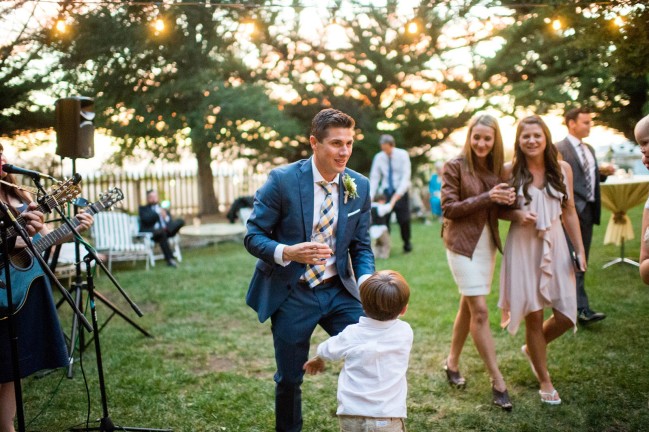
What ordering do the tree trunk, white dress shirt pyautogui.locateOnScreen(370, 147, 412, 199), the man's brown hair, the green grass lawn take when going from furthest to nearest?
the tree trunk, white dress shirt pyautogui.locateOnScreen(370, 147, 412, 199), the green grass lawn, the man's brown hair

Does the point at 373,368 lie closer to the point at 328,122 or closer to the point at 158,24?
the point at 328,122

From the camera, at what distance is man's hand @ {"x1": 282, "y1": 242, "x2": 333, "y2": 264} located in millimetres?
2750

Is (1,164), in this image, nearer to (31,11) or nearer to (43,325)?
(43,325)

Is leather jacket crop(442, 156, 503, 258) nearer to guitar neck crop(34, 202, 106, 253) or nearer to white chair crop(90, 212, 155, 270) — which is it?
guitar neck crop(34, 202, 106, 253)

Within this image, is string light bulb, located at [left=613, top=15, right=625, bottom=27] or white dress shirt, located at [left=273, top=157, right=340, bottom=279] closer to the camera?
white dress shirt, located at [left=273, top=157, right=340, bottom=279]

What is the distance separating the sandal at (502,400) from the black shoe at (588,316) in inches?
81.8

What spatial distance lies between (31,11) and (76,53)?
2945 mm

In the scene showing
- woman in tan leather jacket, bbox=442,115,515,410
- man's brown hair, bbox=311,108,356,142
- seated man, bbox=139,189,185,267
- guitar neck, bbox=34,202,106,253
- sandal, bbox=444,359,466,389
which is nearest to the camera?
man's brown hair, bbox=311,108,356,142

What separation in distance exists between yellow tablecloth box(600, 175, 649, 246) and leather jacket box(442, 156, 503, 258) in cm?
450

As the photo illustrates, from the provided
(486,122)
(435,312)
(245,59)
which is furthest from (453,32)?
(486,122)

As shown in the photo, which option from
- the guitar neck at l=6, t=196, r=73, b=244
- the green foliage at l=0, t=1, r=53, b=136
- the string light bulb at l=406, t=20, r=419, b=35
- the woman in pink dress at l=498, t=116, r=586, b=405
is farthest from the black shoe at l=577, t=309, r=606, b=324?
the string light bulb at l=406, t=20, r=419, b=35

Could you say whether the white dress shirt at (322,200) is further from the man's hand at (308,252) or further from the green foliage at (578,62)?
the green foliage at (578,62)

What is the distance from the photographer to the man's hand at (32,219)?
3.34m

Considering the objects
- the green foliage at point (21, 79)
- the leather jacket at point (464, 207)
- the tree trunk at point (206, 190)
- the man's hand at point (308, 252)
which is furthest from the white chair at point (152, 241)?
the man's hand at point (308, 252)
